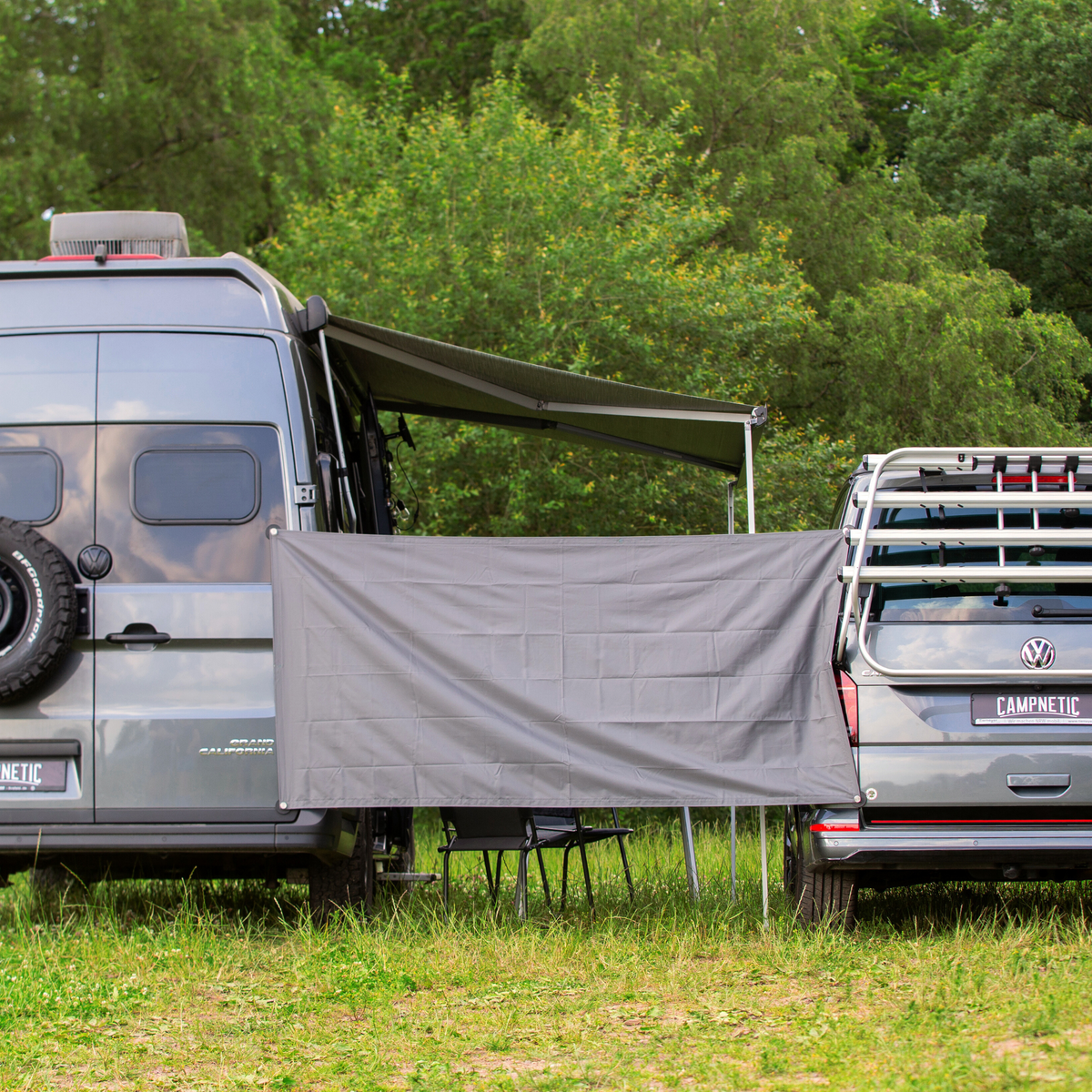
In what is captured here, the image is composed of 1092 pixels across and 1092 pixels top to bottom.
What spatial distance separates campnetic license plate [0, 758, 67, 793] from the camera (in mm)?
4961

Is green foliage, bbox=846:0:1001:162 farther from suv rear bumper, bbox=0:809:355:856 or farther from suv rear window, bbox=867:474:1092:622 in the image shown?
suv rear bumper, bbox=0:809:355:856

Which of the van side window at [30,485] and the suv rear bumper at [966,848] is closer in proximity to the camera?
the suv rear bumper at [966,848]

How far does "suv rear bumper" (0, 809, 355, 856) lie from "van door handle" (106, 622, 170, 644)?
728 mm

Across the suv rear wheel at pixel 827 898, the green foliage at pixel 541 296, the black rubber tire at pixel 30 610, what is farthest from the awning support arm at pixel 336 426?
the green foliage at pixel 541 296

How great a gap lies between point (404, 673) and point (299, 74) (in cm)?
2058

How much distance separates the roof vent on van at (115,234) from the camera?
5.94 metres

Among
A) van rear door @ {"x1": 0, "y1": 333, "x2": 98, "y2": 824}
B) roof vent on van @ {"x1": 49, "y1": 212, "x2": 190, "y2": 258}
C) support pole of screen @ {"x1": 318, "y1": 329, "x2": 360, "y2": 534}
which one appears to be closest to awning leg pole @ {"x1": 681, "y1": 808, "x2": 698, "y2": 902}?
support pole of screen @ {"x1": 318, "y1": 329, "x2": 360, "y2": 534}

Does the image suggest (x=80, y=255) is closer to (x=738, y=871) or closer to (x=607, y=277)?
(x=738, y=871)

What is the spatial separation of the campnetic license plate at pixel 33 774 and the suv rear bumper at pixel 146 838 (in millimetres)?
144

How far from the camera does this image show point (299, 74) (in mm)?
23047

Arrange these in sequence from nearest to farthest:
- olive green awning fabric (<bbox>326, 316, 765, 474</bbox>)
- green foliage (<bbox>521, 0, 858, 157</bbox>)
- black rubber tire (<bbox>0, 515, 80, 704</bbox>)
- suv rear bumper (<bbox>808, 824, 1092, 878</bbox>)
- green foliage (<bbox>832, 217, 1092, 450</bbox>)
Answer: suv rear bumper (<bbox>808, 824, 1092, 878</bbox>), black rubber tire (<bbox>0, 515, 80, 704</bbox>), olive green awning fabric (<bbox>326, 316, 765, 474</bbox>), green foliage (<bbox>832, 217, 1092, 450</bbox>), green foliage (<bbox>521, 0, 858, 157</bbox>)

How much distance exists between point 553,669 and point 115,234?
3.02 m

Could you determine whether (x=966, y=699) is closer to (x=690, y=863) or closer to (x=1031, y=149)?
(x=690, y=863)

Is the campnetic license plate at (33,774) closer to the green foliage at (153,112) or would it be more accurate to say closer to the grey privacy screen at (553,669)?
the grey privacy screen at (553,669)
